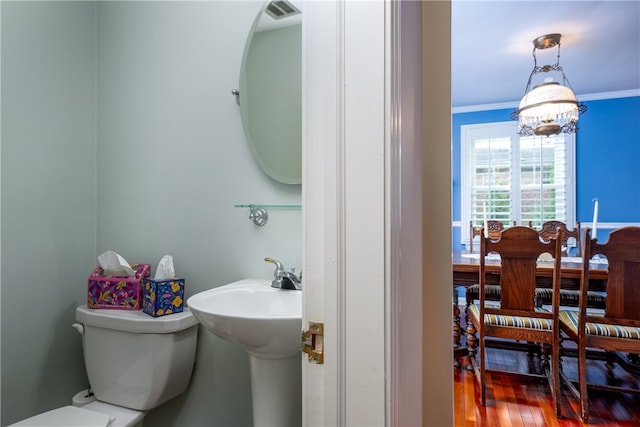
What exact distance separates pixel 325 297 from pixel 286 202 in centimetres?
83

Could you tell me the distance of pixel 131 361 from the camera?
135 cm

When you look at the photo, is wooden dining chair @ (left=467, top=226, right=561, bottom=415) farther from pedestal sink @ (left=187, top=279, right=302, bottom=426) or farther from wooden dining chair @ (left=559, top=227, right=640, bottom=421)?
pedestal sink @ (left=187, top=279, right=302, bottom=426)

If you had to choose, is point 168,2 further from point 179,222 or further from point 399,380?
point 399,380

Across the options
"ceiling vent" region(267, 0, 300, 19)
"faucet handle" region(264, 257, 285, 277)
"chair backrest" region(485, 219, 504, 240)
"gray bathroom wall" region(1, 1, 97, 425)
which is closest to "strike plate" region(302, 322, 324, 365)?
"faucet handle" region(264, 257, 285, 277)

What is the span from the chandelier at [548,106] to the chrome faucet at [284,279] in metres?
2.43

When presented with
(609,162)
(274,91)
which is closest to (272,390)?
(274,91)

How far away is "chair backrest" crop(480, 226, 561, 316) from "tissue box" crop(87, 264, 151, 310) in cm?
177

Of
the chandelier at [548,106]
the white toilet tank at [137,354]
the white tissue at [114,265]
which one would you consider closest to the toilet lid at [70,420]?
the white toilet tank at [137,354]

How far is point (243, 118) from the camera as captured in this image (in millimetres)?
1440

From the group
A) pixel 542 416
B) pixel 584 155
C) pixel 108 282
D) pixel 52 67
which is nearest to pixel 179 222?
pixel 108 282

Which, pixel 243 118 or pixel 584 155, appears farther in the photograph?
pixel 584 155

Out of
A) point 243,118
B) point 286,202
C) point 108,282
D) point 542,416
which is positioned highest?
point 243,118

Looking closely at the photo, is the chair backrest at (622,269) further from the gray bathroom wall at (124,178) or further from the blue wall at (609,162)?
the blue wall at (609,162)

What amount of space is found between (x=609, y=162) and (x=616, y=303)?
275 cm
